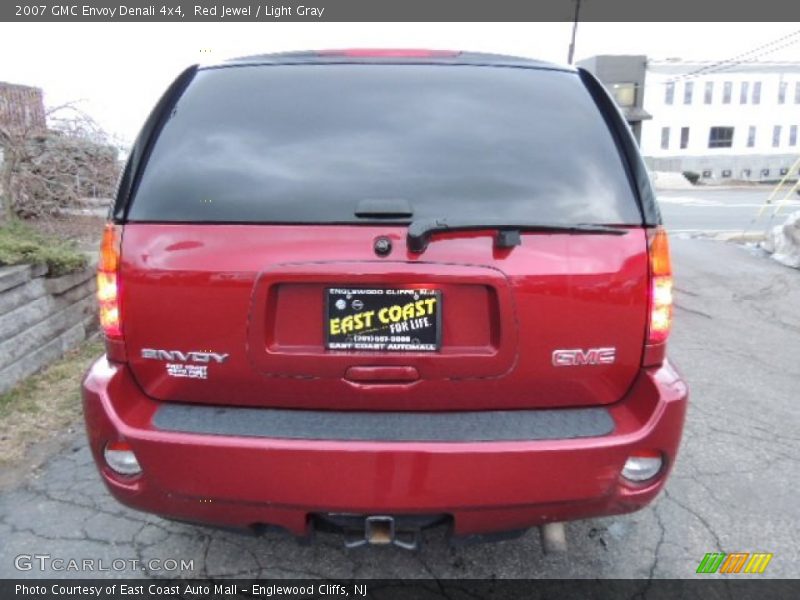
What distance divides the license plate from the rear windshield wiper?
0.16m

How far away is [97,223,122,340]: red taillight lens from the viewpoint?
1.88m

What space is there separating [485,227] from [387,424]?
68 cm

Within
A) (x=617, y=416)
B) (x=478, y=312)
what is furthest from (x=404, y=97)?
(x=617, y=416)

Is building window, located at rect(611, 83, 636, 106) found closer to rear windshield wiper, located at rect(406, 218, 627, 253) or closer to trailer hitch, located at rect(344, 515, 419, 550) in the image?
rear windshield wiper, located at rect(406, 218, 627, 253)

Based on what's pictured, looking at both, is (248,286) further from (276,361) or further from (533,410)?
(533,410)

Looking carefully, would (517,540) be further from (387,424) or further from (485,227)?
(485,227)

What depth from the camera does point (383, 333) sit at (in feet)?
5.99

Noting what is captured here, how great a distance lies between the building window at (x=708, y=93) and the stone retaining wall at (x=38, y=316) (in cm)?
6006

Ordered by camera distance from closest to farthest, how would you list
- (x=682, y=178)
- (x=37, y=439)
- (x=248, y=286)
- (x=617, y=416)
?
(x=248, y=286), (x=617, y=416), (x=37, y=439), (x=682, y=178)

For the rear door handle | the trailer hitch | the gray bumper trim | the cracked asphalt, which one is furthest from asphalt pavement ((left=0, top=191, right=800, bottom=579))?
the rear door handle

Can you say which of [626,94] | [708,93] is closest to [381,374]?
[626,94]

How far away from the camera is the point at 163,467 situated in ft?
5.99

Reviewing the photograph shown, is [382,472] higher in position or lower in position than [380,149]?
lower

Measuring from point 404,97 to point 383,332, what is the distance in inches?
33.8
